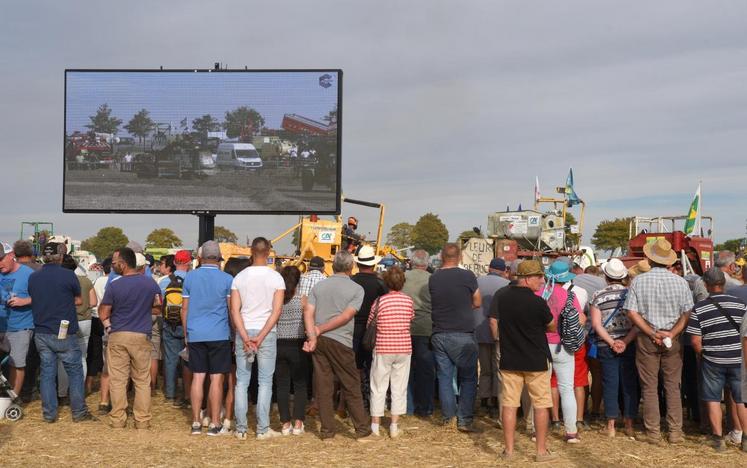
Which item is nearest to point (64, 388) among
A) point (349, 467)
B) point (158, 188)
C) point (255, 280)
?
point (255, 280)

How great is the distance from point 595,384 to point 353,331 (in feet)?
9.05

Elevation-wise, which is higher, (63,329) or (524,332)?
(524,332)

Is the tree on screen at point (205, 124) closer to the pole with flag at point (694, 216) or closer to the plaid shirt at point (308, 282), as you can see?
the plaid shirt at point (308, 282)

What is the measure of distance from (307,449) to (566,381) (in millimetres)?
2561

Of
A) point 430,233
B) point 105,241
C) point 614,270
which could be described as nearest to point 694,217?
point 614,270

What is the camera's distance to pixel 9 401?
334 inches

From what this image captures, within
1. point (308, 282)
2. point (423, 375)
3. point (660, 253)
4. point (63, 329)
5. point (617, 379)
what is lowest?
point (423, 375)

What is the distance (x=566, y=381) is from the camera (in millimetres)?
7621

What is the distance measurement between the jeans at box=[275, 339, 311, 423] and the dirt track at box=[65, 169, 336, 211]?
7.35m

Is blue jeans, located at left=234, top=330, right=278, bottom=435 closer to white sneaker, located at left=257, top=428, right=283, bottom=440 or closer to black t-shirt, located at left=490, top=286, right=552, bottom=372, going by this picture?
white sneaker, located at left=257, top=428, right=283, bottom=440

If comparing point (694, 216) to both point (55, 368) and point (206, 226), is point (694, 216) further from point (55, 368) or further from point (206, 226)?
point (55, 368)

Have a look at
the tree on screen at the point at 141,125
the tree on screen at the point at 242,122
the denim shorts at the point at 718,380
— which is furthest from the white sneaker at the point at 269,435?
the tree on screen at the point at 141,125

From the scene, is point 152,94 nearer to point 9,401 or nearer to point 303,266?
point 303,266

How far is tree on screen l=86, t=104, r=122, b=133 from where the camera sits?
49.2 feet
